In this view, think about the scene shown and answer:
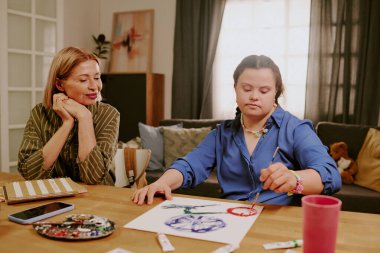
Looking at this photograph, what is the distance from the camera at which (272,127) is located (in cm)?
140

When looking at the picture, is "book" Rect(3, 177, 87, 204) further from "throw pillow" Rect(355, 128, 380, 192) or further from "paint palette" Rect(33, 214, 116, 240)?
"throw pillow" Rect(355, 128, 380, 192)

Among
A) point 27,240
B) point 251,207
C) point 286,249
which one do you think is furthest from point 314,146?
point 27,240

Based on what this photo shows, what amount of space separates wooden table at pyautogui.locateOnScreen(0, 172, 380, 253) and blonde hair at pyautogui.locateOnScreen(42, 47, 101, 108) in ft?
1.92

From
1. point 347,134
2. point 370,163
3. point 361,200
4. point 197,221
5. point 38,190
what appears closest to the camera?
point 197,221

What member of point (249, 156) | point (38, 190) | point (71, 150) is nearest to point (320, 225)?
point (249, 156)

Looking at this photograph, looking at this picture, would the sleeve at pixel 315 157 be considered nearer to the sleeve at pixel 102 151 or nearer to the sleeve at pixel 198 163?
the sleeve at pixel 198 163

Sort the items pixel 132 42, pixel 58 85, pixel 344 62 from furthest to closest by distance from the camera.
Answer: pixel 132 42
pixel 344 62
pixel 58 85

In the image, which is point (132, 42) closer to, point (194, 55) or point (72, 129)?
point (194, 55)

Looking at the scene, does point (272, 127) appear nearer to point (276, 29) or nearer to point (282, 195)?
point (282, 195)

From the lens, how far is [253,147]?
4.63 ft

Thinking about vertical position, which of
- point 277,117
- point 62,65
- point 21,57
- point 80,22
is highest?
point 80,22

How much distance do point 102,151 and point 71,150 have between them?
0.50ft

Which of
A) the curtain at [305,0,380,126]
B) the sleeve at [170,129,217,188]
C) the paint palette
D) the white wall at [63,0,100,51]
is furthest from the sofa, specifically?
the white wall at [63,0,100,51]

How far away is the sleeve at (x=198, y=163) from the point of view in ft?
4.54
